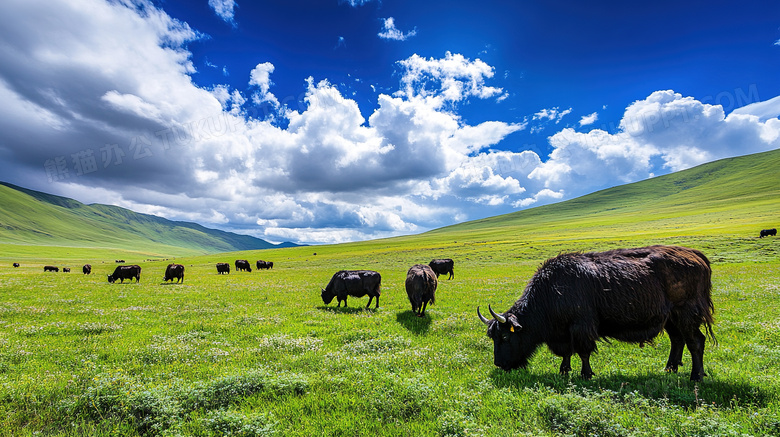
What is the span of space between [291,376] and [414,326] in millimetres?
6313

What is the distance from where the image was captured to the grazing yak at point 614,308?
7.18m

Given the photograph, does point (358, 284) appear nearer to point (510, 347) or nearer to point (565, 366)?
point (510, 347)

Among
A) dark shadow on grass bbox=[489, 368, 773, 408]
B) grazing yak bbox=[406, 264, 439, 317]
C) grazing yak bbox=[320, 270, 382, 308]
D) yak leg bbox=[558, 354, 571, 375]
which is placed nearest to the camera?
dark shadow on grass bbox=[489, 368, 773, 408]

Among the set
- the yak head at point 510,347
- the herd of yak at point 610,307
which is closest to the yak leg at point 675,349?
the herd of yak at point 610,307

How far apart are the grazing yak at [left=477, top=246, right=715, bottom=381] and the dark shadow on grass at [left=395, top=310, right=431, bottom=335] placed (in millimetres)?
4297

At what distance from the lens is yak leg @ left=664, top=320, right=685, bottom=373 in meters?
7.51

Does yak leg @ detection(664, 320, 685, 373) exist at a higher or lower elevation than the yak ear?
lower

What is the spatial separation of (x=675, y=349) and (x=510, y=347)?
4.09 metres

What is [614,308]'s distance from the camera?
7.25 m

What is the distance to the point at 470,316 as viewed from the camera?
13711mm

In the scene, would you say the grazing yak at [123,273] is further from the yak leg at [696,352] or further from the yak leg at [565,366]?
the yak leg at [696,352]

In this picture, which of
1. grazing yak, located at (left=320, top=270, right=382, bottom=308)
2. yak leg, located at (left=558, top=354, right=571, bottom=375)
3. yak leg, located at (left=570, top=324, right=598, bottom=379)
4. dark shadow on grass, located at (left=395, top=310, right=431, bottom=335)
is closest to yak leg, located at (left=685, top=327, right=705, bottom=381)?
yak leg, located at (left=570, top=324, right=598, bottom=379)

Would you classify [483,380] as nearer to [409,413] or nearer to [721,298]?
[409,413]

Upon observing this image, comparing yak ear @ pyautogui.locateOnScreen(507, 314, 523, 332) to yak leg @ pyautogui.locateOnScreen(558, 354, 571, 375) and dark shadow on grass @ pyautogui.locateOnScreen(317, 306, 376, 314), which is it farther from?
dark shadow on grass @ pyautogui.locateOnScreen(317, 306, 376, 314)
